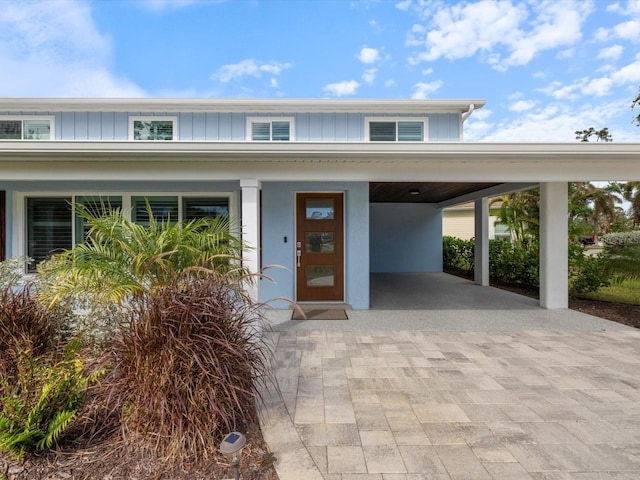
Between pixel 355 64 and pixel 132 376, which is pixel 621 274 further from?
pixel 355 64

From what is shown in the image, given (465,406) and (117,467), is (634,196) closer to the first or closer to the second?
(465,406)

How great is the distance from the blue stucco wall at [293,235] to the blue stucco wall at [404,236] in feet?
20.2

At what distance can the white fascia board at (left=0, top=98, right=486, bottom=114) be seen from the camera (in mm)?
8695

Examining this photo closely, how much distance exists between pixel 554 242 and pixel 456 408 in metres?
5.15

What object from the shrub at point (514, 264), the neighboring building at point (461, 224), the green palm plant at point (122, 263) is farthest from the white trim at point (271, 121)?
the neighboring building at point (461, 224)

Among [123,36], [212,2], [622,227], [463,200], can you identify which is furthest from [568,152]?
[622,227]

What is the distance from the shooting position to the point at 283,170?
5375 millimetres

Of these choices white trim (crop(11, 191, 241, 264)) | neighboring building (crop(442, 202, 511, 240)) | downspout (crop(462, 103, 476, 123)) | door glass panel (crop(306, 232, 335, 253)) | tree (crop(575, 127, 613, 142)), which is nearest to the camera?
white trim (crop(11, 191, 241, 264))

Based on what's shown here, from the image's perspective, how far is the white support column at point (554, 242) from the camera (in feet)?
21.0

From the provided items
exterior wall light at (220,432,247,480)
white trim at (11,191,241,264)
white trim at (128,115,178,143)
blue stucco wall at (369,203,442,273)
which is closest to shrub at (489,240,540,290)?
blue stucco wall at (369,203,442,273)

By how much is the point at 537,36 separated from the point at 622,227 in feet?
69.1

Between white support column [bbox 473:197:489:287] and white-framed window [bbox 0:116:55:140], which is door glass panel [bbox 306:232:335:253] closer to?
white support column [bbox 473:197:489:287]

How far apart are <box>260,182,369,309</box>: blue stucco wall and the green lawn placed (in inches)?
221

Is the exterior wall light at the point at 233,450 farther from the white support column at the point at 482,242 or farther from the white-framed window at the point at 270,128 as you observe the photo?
the white support column at the point at 482,242
